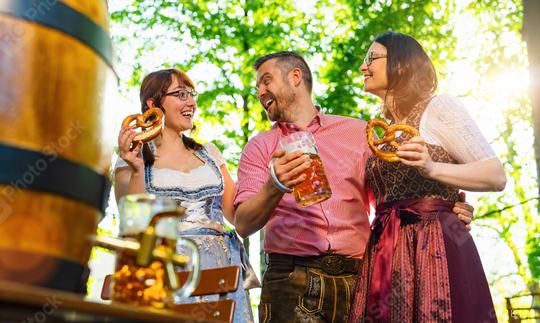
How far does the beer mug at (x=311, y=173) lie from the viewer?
2.46m

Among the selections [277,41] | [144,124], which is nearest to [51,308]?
[144,124]

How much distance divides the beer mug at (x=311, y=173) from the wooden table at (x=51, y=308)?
1506 millimetres

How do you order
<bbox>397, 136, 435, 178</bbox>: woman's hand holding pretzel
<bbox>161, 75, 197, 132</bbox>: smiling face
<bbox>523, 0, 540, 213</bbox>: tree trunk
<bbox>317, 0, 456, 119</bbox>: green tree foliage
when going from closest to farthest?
<bbox>397, 136, 435, 178</bbox>: woman's hand holding pretzel
<bbox>161, 75, 197, 132</bbox>: smiling face
<bbox>523, 0, 540, 213</bbox>: tree trunk
<bbox>317, 0, 456, 119</bbox>: green tree foliage

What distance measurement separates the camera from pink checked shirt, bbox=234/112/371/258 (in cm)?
303

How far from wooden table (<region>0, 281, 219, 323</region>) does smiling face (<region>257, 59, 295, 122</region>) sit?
97.8 inches

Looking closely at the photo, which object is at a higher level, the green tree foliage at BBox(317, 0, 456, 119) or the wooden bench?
the green tree foliage at BBox(317, 0, 456, 119)

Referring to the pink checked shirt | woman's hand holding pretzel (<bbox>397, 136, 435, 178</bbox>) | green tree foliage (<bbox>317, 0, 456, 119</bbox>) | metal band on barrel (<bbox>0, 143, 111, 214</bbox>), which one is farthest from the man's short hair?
green tree foliage (<bbox>317, 0, 456, 119</bbox>)

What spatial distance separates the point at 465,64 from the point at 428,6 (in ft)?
4.96

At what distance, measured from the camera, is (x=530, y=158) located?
13281 millimetres

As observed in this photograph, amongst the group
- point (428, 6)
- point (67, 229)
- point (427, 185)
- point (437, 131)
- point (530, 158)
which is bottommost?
point (67, 229)

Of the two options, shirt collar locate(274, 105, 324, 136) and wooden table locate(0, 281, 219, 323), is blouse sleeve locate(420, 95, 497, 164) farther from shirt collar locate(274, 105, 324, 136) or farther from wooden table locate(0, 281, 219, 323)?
wooden table locate(0, 281, 219, 323)

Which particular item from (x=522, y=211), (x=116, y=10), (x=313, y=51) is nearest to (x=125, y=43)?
(x=116, y=10)

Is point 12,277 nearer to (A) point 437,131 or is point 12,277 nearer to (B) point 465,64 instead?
(A) point 437,131

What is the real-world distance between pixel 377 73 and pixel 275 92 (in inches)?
23.5
